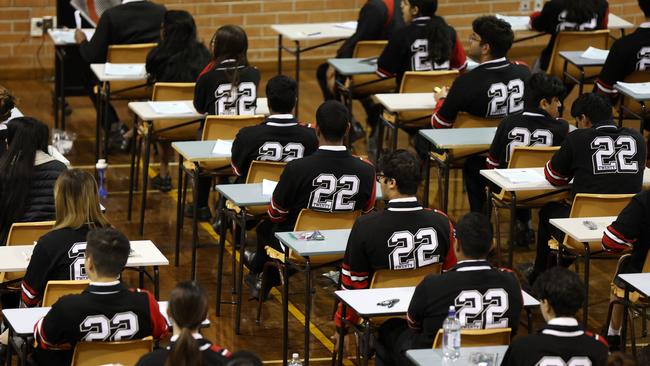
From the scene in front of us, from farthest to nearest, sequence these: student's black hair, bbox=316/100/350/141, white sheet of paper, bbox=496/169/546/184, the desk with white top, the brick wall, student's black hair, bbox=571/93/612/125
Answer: the brick wall → the desk with white top → white sheet of paper, bbox=496/169/546/184 → student's black hair, bbox=571/93/612/125 → student's black hair, bbox=316/100/350/141

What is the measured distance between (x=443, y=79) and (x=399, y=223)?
3.87m

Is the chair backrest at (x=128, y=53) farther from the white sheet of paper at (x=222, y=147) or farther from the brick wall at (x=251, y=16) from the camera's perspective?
the brick wall at (x=251, y=16)

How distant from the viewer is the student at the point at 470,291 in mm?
5652

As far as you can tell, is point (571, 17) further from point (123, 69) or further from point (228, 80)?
point (123, 69)

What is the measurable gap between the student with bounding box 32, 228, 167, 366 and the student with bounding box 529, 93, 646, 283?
9.97 ft

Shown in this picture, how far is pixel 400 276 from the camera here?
637 centimetres

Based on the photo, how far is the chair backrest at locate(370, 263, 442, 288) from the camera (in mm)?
6324

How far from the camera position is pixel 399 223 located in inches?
245

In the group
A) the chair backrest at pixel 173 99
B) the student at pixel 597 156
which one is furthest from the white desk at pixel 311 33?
the student at pixel 597 156

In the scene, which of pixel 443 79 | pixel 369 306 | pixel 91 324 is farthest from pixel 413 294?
pixel 443 79

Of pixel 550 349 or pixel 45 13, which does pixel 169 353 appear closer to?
pixel 550 349

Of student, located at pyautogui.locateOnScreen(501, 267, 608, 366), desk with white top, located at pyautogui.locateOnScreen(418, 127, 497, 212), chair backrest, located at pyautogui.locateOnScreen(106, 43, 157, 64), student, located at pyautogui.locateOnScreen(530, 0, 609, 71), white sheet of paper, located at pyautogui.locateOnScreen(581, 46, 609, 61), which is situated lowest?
student, located at pyautogui.locateOnScreen(501, 267, 608, 366)

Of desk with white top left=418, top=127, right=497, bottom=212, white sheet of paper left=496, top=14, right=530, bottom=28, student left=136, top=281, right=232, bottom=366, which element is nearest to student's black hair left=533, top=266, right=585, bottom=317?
student left=136, top=281, right=232, bottom=366

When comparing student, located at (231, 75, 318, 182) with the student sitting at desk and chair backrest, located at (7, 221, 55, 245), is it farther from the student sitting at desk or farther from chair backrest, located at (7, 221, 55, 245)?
chair backrest, located at (7, 221, 55, 245)
